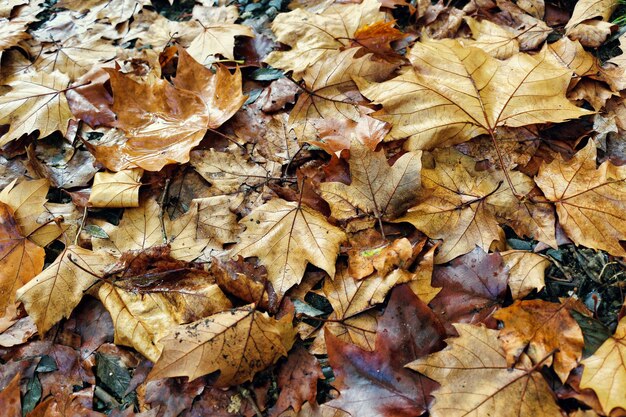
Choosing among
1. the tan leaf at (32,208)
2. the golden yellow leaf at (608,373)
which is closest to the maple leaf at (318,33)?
the tan leaf at (32,208)

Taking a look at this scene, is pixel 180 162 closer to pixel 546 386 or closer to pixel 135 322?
pixel 135 322

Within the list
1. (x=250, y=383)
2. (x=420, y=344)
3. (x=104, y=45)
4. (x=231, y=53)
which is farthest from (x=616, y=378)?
(x=104, y=45)

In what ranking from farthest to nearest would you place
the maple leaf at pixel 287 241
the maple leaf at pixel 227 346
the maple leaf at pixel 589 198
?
the maple leaf at pixel 287 241, the maple leaf at pixel 589 198, the maple leaf at pixel 227 346

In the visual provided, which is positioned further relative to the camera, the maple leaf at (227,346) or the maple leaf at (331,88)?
the maple leaf at (331,88)

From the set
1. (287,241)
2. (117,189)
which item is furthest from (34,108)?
(287,241)

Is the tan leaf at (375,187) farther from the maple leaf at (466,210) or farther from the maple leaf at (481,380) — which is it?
the maple leaf at (481,380)

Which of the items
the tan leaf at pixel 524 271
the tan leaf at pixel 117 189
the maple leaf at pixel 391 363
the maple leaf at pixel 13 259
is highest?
the tan leaf at pixel 117 189

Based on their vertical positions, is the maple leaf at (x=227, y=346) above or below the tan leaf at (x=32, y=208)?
below
